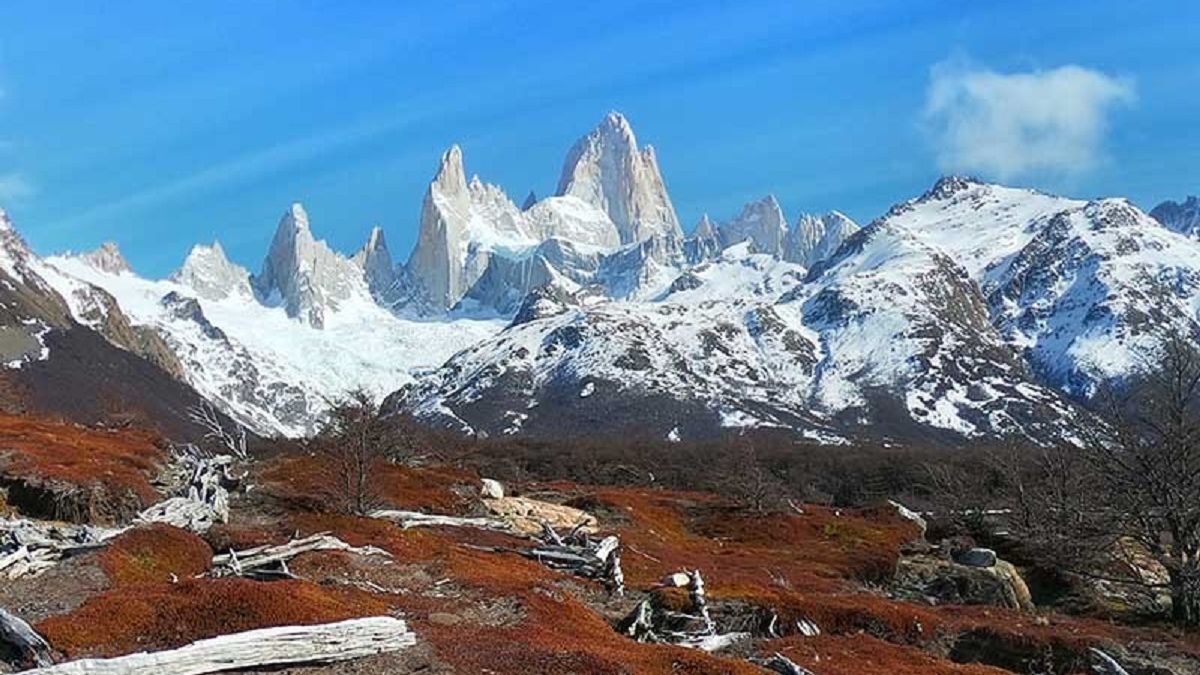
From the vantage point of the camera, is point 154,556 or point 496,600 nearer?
point 496,600

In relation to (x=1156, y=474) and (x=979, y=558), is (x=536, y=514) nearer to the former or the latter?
(x=979, y=558)

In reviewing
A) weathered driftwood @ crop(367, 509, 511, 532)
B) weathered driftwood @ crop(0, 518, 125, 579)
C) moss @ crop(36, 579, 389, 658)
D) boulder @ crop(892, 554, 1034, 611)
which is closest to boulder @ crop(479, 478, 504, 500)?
weathered driftwood @ crop(367, 509, 511, 532)

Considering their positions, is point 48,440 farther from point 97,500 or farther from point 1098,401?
point 1098,401

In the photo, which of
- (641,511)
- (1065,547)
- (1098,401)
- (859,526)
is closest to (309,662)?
(1098,401)

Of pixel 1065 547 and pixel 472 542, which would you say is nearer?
pixel 472 542

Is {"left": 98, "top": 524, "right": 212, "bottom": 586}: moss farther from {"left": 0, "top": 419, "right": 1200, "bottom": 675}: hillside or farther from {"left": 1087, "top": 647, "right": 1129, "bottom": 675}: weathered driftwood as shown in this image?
{"left": 1087, "top": 647, "right": 1129, "bottom": 675}: weathered driftwood

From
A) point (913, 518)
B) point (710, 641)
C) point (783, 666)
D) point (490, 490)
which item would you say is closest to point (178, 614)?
point (783, 666)
